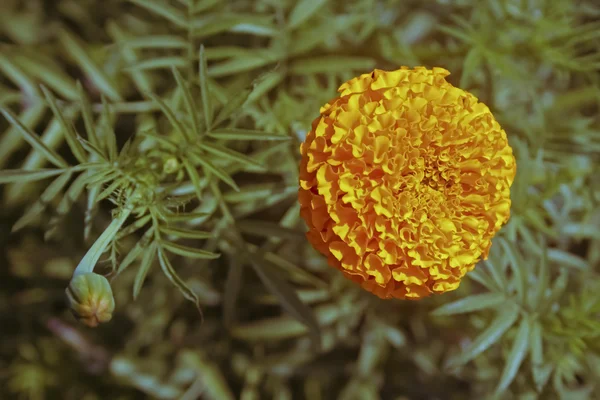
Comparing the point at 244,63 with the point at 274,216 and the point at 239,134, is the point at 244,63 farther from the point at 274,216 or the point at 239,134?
the point at 274,216

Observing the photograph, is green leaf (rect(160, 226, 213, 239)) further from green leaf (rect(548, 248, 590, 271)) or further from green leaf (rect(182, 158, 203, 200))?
green leaf (rect(548, 248, 590, 271))

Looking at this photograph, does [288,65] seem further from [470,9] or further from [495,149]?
[495,149]

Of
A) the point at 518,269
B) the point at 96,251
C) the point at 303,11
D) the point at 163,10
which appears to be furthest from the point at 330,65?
the point at 96,251

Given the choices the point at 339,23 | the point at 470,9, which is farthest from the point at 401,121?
the point at 470,9

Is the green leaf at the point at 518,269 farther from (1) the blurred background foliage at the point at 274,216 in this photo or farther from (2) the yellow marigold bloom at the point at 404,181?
(2) the yellow marigold bloom at the point at 404,181

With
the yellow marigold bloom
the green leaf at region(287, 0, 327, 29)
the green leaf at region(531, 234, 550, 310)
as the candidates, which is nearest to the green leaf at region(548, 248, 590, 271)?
the green leaf at region(531, 234, 550, 310)

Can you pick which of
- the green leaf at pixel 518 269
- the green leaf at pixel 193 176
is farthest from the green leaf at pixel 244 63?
the green leaf at pixel 518 269

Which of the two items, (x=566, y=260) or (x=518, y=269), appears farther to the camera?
(x=566, y=260)

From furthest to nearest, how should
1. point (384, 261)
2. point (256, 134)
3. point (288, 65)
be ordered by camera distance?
point (288, 65)
point (256, 134)
point (384, 261)
